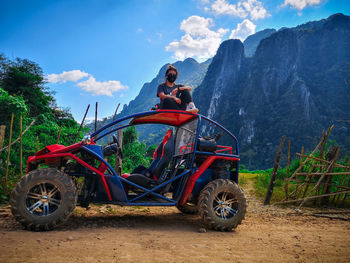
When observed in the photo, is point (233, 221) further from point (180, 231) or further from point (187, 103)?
point (187, 103)

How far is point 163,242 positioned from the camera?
2.99 metres

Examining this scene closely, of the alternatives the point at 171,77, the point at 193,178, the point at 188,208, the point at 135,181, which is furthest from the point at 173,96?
the point at 188,208

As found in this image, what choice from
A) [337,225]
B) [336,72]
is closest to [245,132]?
[336,72]

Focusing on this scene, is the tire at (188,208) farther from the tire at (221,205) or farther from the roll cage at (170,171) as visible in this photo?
the tire at (221,205)

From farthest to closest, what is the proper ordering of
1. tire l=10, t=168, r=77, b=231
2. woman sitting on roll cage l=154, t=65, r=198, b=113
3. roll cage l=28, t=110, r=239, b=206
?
woman sitting on roll cage l=154, t=65, r=198, b=113, roll cage l=28, t=110, r=239, b=206, tire l=10, t=168, r=77, b=231

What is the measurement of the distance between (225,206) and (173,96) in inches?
84.7

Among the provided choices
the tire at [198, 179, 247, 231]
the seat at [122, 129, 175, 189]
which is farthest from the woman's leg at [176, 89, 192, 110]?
the tire at [198, 179, 247, 231]

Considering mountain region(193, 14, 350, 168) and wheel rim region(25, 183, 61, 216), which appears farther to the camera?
mountain region(193, 14, 350, 168)

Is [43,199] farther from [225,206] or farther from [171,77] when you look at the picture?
[171,77]

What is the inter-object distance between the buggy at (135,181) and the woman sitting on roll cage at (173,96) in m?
0.22

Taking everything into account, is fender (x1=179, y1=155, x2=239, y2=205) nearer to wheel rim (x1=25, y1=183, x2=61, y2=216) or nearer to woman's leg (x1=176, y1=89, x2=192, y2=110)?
woman's leg (x1=176, y1=89, x2=192, y2=110)

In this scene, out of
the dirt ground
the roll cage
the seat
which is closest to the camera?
the dirt ground

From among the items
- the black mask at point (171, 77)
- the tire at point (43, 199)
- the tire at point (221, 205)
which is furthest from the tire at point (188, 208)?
the black mask at point (171, 77)

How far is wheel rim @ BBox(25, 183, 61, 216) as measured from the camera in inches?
126
